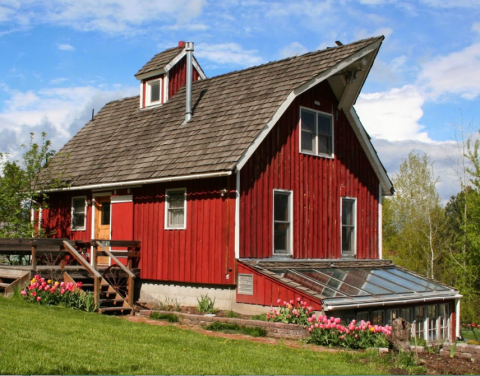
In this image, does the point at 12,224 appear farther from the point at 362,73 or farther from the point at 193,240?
the point at 362,73

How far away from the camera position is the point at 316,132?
19719 millimetres

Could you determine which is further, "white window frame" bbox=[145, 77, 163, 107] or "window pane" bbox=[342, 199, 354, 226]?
"white window frame" bbox=[145, 77, 163, 107]

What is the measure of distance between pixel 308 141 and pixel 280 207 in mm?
2486

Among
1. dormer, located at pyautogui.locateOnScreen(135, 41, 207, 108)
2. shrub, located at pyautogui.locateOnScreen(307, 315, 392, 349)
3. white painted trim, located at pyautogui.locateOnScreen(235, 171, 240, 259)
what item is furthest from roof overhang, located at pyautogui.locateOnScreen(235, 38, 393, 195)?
dormer, located at pyautogui.locateOnScreen(135, 41, 207, 108)

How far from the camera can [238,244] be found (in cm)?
1666

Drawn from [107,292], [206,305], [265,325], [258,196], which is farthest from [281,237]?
[107,292]

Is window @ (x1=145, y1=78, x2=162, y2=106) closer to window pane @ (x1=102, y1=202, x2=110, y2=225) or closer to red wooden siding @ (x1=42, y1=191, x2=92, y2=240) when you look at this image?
red wooden siding @ (x1=42, y1=191, x2=92, y2=240)

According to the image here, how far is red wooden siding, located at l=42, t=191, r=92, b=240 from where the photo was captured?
70.7 ft

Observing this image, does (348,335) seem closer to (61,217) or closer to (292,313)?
(292,313)

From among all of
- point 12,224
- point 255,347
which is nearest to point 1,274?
point 12,224

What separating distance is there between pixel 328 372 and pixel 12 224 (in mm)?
15562

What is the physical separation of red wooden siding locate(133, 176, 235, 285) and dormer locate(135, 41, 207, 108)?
17.6ft

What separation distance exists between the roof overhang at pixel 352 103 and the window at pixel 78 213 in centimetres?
774

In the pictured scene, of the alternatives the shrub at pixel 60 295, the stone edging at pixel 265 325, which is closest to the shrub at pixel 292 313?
the stone edging at pixel 265 325
